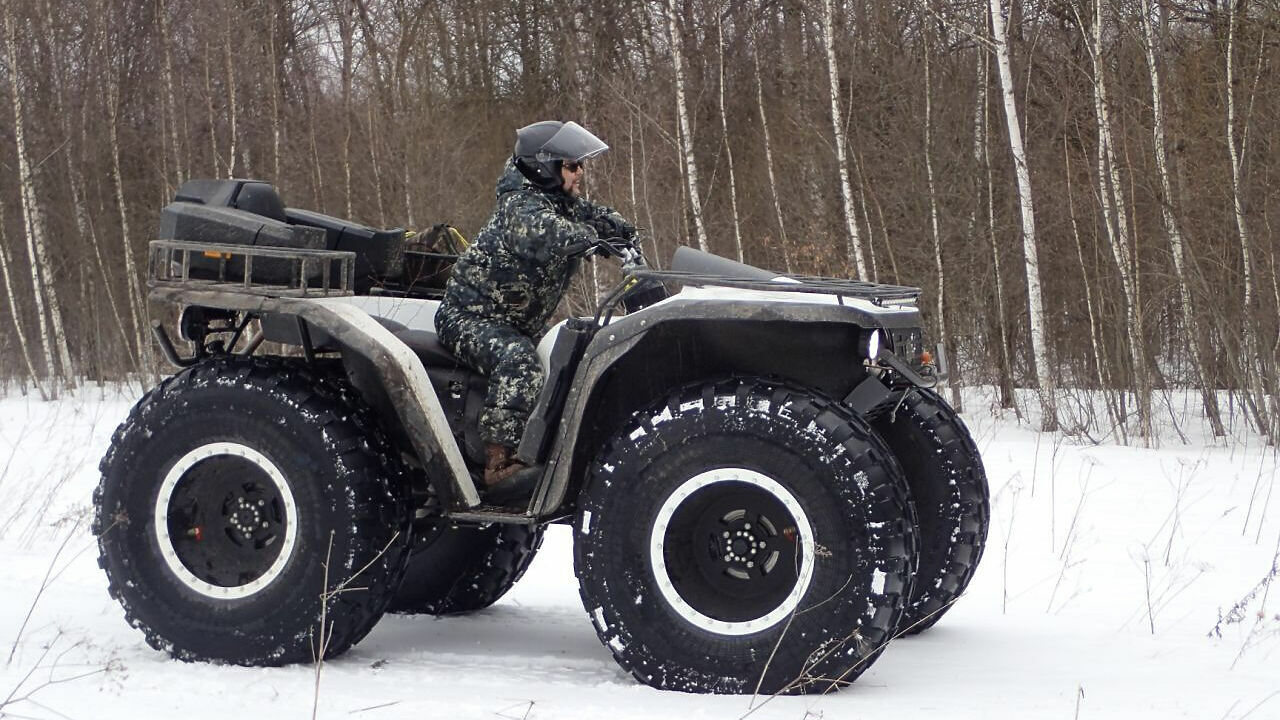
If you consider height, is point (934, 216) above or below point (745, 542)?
above

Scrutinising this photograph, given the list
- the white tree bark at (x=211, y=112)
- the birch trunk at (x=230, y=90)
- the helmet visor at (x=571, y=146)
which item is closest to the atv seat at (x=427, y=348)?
the helmet visor at (x=571, y=146)

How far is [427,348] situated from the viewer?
16.8 ft

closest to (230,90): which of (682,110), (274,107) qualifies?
(274,107)

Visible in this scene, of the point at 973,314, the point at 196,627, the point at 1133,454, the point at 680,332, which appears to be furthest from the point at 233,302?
the point at 973,314

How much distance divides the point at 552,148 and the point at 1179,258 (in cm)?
913

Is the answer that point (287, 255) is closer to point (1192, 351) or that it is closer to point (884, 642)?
point (884, 642)

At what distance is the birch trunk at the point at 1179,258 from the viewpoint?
11.9m

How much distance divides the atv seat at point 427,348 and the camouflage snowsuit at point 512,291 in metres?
0.06

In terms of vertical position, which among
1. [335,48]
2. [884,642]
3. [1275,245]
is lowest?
[884,642]

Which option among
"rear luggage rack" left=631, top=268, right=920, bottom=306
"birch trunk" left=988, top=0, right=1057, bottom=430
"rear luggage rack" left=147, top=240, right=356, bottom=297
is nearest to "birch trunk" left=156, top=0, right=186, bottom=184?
"birch trunk" left=988, top=0, right=1057, bottom=430

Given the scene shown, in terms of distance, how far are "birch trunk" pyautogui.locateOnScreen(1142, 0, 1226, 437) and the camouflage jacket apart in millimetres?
Result: 8250

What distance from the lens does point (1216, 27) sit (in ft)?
42.6

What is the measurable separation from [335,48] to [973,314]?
1363cm

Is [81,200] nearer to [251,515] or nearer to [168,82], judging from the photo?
[168,82]
